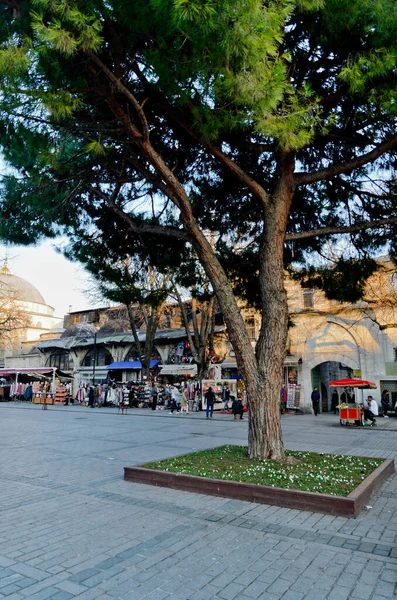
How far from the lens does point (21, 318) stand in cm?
3544

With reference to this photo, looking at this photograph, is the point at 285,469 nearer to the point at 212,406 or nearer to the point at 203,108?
the point at 203,108

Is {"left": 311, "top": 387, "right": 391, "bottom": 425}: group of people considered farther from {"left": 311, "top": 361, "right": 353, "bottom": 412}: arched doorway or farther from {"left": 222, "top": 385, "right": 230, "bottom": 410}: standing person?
{"left": 222, "top": 385, "right": 230, "bottom": 410}: standing person

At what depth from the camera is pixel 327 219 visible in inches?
433

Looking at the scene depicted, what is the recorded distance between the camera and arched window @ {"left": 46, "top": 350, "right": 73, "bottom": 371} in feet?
140

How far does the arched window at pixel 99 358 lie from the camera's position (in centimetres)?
3938

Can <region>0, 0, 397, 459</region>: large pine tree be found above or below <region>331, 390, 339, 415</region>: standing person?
above

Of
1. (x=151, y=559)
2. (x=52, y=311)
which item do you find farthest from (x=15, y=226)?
(x=52, y=311)

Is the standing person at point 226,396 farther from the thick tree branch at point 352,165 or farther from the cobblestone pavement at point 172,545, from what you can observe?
the thick tree branch at point 352,165

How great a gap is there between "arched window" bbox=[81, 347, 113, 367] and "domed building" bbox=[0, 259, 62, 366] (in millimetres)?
5710

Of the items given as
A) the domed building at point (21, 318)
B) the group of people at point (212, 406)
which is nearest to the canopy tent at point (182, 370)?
the group of people at point (212, 406)

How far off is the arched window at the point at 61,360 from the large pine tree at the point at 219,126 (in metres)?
34.2

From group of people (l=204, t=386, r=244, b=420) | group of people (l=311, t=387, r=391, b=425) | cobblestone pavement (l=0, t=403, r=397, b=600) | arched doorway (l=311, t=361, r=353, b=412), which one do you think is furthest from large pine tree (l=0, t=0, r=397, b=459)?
arched doorway (l=311, t=361, r=353, b=412)

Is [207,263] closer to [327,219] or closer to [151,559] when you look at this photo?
[327,219]

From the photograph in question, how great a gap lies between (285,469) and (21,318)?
32.2m
